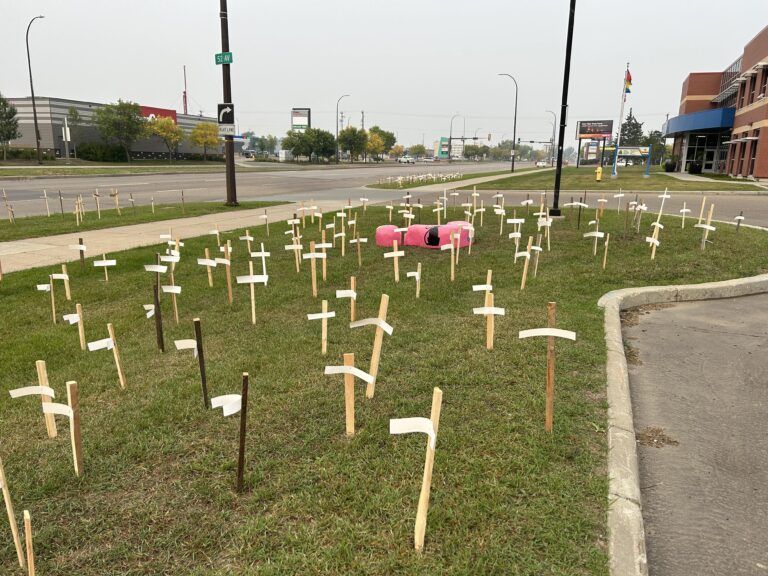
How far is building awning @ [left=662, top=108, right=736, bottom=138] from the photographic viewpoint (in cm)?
3566

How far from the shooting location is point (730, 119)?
35531 mm

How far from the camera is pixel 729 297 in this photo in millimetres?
6484

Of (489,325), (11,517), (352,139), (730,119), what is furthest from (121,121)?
(11,517)

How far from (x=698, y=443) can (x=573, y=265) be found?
446 centimetres

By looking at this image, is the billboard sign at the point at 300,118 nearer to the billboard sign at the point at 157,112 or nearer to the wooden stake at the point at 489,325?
the billboard sign at the point at 157,112

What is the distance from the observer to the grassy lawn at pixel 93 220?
10.1m

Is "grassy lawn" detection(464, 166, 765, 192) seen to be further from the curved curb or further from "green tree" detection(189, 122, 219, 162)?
"green tree" detection(189, 122, 219, 162)

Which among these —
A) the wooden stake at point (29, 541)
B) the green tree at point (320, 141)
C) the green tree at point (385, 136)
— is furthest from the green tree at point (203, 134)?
the wooden stake at point (29, 541)

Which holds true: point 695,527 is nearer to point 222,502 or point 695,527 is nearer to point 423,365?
point 423,365

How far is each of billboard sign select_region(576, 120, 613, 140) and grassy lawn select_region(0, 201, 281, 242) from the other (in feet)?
193

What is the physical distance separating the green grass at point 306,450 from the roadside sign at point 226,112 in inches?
387

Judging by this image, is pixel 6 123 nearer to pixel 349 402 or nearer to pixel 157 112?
pixel 157 112

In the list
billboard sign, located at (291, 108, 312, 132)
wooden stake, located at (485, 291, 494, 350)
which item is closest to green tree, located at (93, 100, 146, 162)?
billboard sign, located at (291, 108, 312, 132)

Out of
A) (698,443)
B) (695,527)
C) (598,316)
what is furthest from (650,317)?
(695,527)
